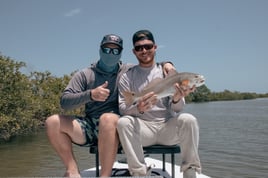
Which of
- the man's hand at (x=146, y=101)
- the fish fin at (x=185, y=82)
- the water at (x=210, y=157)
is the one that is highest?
the fish fin at (x=185, y=82)

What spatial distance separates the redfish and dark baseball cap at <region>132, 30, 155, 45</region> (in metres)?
0.52

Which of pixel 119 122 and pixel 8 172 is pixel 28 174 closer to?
pixel 8 172

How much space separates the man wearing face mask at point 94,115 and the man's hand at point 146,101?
252 millimetres

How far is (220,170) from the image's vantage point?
1000 cm

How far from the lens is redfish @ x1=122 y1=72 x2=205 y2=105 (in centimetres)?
302

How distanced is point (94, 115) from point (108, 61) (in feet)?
2.01

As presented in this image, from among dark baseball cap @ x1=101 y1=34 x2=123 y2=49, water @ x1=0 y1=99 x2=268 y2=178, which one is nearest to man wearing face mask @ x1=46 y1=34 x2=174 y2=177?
dark baseball cap @ x1=101 y1=34 x2=123 y2=49

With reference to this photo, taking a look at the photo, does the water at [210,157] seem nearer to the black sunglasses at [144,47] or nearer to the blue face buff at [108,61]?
the blue face buff at [108,61]

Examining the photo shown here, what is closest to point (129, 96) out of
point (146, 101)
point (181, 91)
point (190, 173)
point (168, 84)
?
point (146, 101)

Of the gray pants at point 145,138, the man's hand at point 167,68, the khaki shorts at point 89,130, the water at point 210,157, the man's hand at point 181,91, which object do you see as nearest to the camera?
the gray pants at point 145,138

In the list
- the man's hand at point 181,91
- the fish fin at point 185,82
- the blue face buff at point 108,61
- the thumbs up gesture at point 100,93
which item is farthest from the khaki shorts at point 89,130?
the fish fin at point 185,82

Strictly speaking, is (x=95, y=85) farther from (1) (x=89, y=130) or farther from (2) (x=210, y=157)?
(2) (x=210, y=157)

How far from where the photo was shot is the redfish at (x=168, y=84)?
3021 mm

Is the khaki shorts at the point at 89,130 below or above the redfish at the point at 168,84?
below
